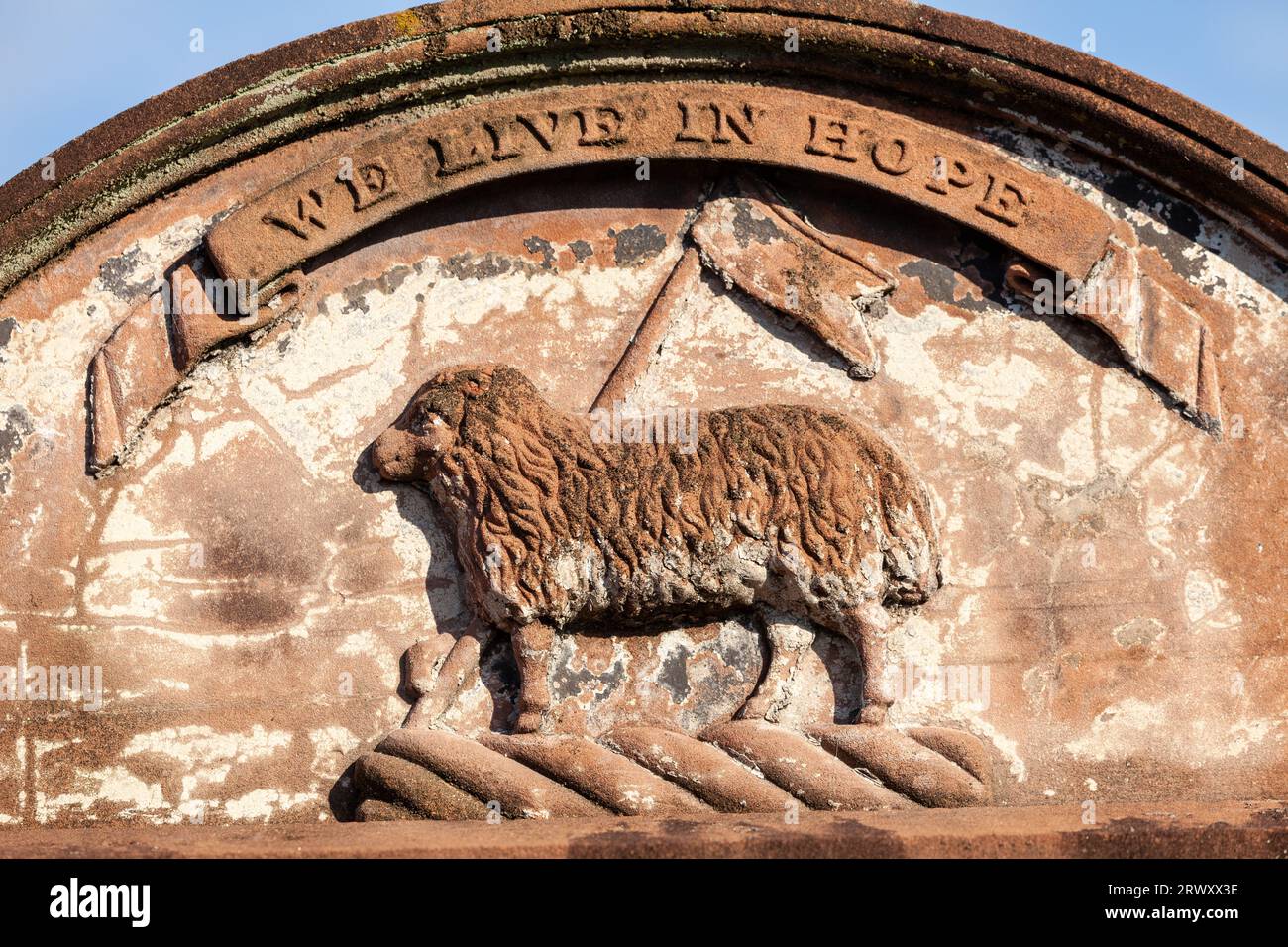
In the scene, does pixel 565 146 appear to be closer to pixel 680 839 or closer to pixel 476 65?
pixel 476 65

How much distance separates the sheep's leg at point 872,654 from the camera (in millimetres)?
4938

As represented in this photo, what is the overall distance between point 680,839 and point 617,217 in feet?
6.72

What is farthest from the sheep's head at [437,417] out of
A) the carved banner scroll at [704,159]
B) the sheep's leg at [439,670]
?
the sheep's leg at [439,670]

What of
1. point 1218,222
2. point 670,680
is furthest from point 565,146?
point 1218,222

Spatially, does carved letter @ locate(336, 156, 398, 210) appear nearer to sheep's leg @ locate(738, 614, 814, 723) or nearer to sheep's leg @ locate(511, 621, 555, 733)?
sheep's leg @ locate(511, 621, 555, 733)

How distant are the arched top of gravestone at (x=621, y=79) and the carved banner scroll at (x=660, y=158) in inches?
4.8

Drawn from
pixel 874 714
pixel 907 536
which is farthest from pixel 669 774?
pixel 907 536

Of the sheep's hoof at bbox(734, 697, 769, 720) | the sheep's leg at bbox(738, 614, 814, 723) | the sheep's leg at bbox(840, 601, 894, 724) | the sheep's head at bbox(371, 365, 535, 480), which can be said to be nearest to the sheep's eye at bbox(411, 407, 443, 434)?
the sheep's head at bbox(371, 365, 535, 480)

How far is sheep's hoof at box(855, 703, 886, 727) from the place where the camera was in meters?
4.93

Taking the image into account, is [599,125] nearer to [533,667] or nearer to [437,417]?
[437,417]

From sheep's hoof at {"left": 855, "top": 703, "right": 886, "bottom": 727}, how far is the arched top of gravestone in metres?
1.92

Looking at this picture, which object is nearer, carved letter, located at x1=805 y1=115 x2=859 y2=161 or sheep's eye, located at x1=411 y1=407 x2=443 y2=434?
sheep's eye, located at x1=411 y1=407 x2=443 y2=434

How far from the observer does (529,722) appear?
195 inches

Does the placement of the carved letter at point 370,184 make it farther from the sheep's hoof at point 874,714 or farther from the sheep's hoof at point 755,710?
the sheep's hoof at point 874,714
